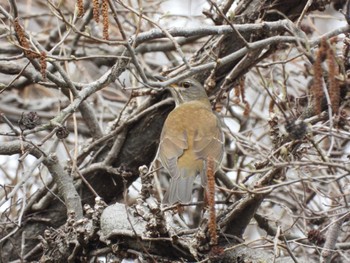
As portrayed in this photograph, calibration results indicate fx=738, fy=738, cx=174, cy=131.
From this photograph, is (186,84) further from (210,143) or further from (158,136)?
(210,143)

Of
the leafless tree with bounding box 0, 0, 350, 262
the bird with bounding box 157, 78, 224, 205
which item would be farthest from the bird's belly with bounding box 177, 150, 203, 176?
the leafless tree with bounding box 0, 0, 350, 262

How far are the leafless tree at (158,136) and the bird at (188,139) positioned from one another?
0.49 feet

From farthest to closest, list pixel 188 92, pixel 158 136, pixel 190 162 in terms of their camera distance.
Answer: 1. pixel 188 92
2. pixel 158 136
3. pixel 190 162

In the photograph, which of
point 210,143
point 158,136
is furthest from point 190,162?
point 158,136

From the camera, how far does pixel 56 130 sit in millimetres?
4492

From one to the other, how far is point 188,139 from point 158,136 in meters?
0.31

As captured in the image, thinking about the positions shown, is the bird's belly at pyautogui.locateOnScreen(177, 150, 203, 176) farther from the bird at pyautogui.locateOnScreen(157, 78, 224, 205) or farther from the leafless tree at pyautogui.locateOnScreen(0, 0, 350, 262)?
the leafless tree at pyautogui.locateOnScreen(0, 0, 350, 262)

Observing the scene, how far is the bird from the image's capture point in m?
5.83

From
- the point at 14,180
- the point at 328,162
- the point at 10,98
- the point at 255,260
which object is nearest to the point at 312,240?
the point at 255,260

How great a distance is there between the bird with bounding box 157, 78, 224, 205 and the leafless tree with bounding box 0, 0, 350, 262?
150mm

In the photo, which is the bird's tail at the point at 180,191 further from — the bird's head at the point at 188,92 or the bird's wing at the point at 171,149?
the bird's head at the point at 188,92

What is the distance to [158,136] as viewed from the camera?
6.50 meters

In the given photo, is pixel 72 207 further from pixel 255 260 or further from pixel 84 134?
pixel 84 134

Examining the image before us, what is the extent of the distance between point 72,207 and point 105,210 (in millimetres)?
563
